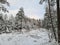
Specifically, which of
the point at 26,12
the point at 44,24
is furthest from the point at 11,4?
the point at 44,24

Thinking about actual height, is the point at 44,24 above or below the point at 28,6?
below

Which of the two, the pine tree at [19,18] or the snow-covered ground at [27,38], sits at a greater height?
the pine tree at [19,18]

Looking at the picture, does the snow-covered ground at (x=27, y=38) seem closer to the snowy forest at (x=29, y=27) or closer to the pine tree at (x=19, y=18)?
the snowy forest at (x=29, y=27)

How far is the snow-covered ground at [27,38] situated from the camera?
2193mm

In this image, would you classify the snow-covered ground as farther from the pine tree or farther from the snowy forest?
the pine tree

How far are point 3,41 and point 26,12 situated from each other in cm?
68

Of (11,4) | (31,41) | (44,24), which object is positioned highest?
(11,4)

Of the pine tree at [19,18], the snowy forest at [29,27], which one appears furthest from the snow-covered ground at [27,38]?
the pine tree at [19,18]

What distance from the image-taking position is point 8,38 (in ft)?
7.24

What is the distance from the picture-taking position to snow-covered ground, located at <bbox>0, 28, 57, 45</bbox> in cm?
219

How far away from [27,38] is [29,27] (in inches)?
8.2

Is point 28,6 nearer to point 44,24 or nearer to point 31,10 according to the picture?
point 31,10

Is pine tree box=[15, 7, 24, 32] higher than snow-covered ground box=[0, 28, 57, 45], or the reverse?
pine tree box=[15, 7, 24, 32]

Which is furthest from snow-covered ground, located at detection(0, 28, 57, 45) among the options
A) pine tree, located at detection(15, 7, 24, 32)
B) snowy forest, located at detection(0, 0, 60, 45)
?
pine tree, located at detection(15, 7, 24, 32)
